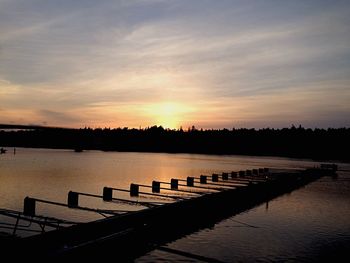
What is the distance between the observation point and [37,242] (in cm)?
1557

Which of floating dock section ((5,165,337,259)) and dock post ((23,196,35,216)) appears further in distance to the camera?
dock post ((23,196,35,216))

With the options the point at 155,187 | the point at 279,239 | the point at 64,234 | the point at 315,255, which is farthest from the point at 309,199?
the point at 64,234

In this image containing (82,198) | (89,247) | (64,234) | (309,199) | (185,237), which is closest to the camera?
(89,247)

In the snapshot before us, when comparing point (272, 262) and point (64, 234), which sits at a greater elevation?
point (64, 234)

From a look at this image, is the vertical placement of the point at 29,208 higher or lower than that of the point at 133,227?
lower

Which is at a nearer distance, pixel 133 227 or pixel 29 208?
pixel 133 227

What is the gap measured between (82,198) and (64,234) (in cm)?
2046

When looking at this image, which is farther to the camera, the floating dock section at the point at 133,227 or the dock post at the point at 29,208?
the dock post at the point at 29,208

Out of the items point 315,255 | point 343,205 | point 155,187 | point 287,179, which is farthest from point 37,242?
point 287,179

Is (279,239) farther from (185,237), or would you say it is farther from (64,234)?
(64,234)

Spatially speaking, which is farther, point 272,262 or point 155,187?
point 155,187

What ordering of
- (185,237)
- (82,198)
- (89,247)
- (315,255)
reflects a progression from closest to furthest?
(89,247) < (315,255) < (185,237) < (82,198)

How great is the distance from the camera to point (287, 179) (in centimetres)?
5384

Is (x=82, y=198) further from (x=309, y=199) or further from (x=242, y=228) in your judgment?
(x=309, y=199)
